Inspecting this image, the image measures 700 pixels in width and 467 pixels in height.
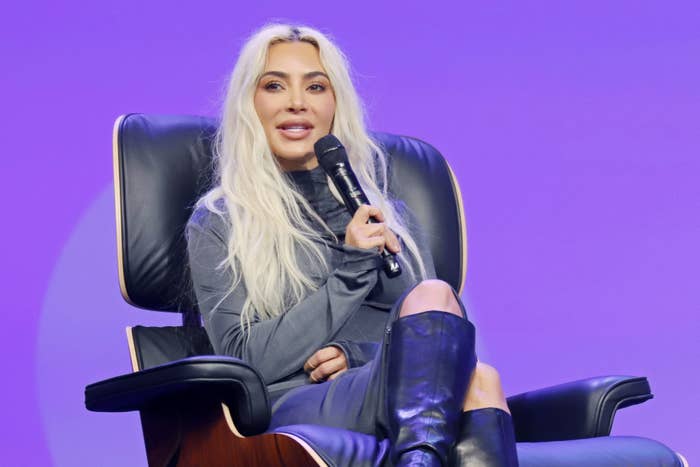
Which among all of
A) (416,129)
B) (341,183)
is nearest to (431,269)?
(341,183)

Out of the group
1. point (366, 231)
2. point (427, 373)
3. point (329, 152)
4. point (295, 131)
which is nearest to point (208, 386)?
point (427, 373)

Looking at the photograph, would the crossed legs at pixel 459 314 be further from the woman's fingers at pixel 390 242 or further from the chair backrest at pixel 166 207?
the chair backrest at pixel 166 207

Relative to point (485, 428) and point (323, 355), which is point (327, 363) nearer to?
point (323, 355)

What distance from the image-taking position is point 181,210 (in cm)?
201

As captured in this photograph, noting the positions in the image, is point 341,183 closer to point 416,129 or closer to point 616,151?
point 416,129

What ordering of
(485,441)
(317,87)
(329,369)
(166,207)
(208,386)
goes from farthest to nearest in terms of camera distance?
(317,87) < (166,207) < (329,369) < (208,386) < (485,441)

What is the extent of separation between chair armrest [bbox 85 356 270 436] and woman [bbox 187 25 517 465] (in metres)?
0.13

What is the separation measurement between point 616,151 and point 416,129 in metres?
0.48

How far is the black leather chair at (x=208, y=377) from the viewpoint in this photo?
57.1 inches

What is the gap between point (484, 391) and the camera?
1.46 metres

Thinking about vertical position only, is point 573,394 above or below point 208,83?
below

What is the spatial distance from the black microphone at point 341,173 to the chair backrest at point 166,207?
0.90 ft

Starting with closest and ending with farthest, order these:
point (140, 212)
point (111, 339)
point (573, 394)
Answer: point (573, 394)
point (140, 212)
point (111, 339)

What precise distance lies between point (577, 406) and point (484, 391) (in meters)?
0.39
